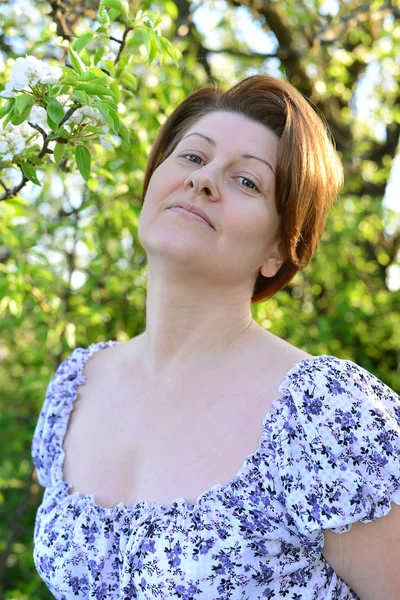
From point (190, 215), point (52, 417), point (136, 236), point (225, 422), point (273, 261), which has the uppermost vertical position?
point (190, 215)

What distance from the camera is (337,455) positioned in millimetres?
1302

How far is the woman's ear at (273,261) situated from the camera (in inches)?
66.9

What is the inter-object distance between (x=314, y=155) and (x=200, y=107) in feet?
1.29

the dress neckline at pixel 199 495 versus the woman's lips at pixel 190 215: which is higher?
the woman's lips at pixel 190 215

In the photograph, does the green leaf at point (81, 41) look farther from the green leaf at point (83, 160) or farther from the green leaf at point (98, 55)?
the green leaf at point (83, 160)

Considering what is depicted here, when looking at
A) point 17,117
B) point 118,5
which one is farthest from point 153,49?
point 17,117

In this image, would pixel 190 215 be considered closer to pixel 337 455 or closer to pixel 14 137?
pixel 14 137

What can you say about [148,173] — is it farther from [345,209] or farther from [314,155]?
[345,209]

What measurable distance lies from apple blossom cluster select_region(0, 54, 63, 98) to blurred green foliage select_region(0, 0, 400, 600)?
0.64 metres

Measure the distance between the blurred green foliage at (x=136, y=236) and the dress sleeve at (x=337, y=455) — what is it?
3.33ft

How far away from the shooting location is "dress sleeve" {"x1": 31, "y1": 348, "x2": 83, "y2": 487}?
1.86 m

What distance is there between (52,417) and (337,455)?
89 cm

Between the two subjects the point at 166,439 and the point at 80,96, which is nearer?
the point at 80,96

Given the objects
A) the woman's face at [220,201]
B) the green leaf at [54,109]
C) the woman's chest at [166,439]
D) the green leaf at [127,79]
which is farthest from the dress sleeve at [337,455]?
the green leaf at [127,79]
